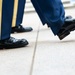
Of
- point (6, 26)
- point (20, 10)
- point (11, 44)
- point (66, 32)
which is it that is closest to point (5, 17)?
point (6, 26)

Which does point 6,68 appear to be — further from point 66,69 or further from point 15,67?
point 66,69

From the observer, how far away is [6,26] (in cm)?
167

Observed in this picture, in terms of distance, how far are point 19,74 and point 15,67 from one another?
0.12 metres

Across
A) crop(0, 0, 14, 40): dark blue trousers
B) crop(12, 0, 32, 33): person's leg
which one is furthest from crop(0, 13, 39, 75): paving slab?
crop(12, 0, 32, 33): person's leg

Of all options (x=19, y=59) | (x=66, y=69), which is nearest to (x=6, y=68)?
(x=19, y=59)

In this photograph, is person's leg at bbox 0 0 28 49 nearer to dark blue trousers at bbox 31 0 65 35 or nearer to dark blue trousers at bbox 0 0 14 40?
dark blue trousers at bbox 0 0 14 40

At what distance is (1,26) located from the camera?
1.66 meters

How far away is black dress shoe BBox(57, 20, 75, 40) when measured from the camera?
1700 millimetres

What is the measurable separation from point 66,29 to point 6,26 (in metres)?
0.36

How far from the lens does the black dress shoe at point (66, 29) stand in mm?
1700

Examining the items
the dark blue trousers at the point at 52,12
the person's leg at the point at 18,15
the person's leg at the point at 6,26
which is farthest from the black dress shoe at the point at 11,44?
the person's leg at the point at 18,15

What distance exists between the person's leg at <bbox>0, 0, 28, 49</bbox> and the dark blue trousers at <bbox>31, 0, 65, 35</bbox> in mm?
170

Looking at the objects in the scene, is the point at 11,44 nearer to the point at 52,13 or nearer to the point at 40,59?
the point at 52,13

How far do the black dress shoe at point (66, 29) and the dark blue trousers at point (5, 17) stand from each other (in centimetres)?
31
